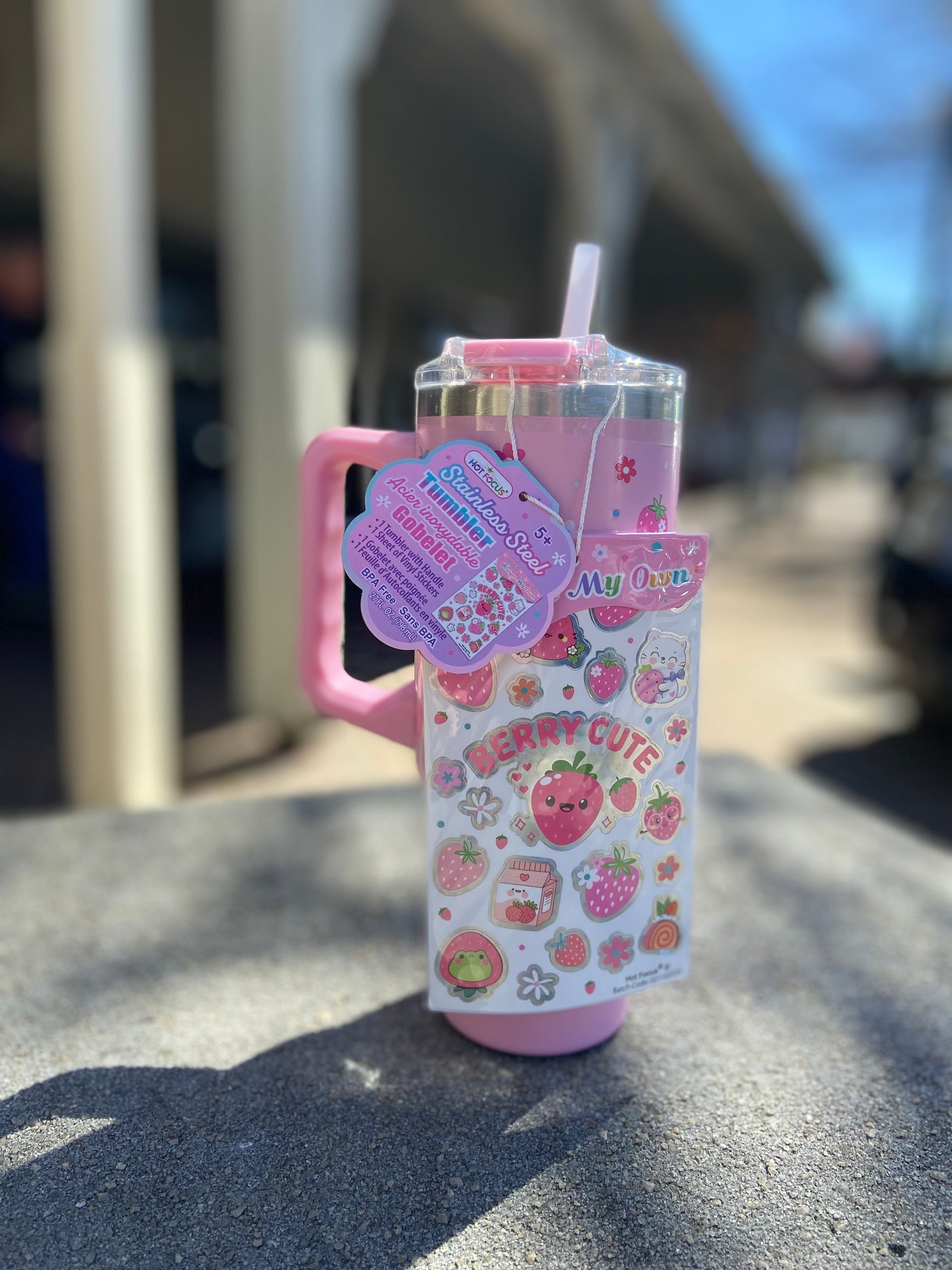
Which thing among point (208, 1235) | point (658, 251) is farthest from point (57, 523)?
point (658, 251)

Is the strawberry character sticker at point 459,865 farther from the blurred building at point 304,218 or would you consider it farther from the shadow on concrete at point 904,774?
the shadow on concrete at point 904,774

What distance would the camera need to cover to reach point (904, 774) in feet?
11.9

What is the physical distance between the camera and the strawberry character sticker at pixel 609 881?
1021mm

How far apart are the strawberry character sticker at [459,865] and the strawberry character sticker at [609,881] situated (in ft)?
0.33

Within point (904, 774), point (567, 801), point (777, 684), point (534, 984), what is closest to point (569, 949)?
point (534, 984)

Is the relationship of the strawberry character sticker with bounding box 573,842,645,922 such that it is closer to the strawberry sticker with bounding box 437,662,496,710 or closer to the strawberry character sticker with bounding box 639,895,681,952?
the strawberry character sticker with bounding box 639,895,681,952

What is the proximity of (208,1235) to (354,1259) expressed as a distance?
0.42 ft

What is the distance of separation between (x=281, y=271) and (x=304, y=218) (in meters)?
0.18

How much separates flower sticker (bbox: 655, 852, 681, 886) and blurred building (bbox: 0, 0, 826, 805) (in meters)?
0.63

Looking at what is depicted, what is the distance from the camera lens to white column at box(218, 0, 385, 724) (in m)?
3.08

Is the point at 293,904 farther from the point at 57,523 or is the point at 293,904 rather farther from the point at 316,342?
the point at 316,342

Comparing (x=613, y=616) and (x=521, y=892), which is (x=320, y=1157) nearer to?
(x=521, y=892)

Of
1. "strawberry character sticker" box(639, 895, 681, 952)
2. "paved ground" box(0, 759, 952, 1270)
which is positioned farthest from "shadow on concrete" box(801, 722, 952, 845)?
"strawberry character sticker" box(639, 895, 681, 952)

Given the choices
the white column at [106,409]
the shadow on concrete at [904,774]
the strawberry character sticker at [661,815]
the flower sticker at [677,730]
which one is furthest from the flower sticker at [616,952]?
the shadow on concrete at [904,774]
